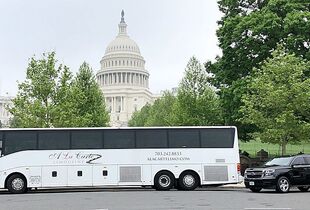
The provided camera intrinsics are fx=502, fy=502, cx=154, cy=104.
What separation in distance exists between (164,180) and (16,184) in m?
7.30

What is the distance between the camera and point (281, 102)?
3198cm

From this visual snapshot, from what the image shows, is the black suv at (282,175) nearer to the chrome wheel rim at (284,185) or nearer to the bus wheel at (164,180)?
the chrome wheel rim at (284,185)

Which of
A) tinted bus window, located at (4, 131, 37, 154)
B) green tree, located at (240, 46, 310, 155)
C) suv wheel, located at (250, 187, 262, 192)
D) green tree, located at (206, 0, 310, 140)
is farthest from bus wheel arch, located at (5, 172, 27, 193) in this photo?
green tree, located at (206, 0, 310, 140)

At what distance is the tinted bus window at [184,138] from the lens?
25766 mm

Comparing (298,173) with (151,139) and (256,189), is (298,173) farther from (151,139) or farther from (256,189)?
(151,139)

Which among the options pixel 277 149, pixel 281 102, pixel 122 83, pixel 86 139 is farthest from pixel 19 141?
pixel 122 83

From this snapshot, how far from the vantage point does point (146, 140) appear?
2586 cm

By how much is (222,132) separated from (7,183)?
36.3 feet

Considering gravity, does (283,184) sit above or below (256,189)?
above

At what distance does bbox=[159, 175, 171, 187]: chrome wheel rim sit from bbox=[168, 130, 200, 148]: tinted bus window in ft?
5.39

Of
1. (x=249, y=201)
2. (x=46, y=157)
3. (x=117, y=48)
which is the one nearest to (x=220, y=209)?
(x=249, y=201)

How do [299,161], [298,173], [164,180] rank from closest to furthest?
[298,173]
[299,161]
[164,180]

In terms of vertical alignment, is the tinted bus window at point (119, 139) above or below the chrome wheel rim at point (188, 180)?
above

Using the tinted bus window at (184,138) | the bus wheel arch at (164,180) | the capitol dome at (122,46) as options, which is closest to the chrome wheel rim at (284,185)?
the tinted bus window at (184,138)
